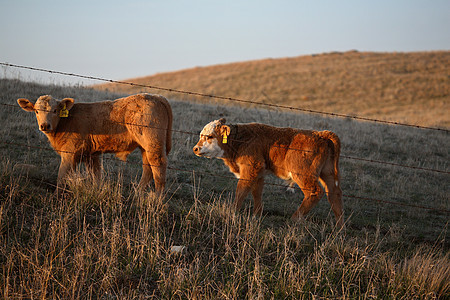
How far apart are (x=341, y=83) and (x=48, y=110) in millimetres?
34615

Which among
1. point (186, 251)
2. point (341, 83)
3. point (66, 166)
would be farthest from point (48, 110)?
point (341, 83)

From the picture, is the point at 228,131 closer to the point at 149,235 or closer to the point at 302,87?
the point at 149,235

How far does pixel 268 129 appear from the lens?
8.59m

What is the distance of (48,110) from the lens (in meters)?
7.88

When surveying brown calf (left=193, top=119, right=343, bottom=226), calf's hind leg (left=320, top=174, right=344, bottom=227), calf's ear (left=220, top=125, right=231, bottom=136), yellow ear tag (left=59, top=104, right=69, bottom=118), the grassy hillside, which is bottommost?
the grassy hillside

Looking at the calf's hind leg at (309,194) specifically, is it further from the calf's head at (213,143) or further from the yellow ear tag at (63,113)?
the yellow ear tag at (63,113)

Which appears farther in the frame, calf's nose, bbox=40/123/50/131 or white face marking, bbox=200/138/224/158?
white face marking, bbox=200/138/224/158

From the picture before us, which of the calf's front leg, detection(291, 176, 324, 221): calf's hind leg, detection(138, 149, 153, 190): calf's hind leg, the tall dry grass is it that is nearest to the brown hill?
detection(138, 149, 153, 190): calf's hind leg

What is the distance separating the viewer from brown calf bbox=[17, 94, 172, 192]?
8125mm

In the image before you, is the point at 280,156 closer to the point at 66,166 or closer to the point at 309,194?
the point at 309,194

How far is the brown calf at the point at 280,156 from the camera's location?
26.2 ft

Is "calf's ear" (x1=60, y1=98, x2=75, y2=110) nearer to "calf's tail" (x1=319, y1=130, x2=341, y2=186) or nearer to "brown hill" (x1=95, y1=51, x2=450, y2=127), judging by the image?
"calf's tail" (x1=319, y1=130, x2=341, y2=186)

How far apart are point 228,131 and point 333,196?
2381mm

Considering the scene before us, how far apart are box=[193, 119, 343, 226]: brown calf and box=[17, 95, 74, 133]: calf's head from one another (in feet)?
8.47
